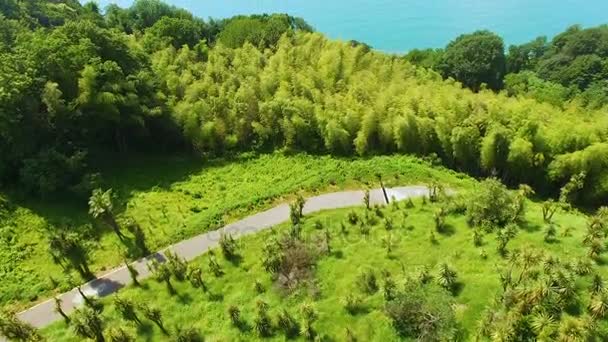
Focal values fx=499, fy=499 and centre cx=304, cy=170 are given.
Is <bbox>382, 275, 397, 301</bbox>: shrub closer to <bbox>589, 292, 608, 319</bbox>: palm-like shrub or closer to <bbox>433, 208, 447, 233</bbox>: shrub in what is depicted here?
<bbox>433, 208, 447, 233</bbox>: shrub

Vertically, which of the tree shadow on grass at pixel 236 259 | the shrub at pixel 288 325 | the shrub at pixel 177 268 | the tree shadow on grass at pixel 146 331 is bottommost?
the shrub at pixel 288 325

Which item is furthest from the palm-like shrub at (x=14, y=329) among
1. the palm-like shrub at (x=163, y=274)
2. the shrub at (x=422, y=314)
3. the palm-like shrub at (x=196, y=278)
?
the shrub at (x=422, y=314)

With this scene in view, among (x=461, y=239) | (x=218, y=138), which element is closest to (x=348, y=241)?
(x=461, y=239)

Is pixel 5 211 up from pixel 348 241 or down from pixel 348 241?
up

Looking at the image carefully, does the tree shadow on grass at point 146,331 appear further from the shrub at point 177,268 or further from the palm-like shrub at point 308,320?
the palm-like shrub at point 308,320

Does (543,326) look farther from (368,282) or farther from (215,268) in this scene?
(215,268)

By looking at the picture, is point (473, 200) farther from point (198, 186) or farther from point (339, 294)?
point (198, 186)
